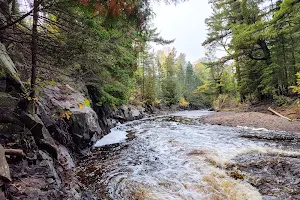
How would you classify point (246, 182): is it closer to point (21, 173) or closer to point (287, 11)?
point (21, 173)

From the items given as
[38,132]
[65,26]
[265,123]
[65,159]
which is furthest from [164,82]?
[38,132]

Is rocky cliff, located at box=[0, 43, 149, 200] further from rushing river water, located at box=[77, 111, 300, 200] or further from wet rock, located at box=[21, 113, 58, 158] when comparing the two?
rushing river water, located at box=[77, 111, 300, 200]

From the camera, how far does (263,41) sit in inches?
550

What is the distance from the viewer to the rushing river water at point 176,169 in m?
3.10

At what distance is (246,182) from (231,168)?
2.09ft

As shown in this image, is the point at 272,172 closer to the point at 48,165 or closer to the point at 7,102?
the point at 48,165

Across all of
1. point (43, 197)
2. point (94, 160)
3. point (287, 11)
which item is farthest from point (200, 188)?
point (287, 11)

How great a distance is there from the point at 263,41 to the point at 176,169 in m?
14.5

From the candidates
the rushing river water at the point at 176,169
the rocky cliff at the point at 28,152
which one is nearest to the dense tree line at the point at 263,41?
→ the rushing river water at the point at 176,169

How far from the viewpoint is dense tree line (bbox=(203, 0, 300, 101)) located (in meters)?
10.6

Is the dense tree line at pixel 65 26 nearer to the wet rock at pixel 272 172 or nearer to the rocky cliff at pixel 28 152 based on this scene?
the rocky cliff at pixel 28 152

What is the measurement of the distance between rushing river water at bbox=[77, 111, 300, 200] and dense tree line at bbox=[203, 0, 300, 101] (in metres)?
8.13

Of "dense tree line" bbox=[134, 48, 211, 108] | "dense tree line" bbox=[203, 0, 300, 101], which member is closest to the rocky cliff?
"dense tree line" bbox=[203, 0, 300, 101]

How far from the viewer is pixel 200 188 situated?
126 inches
